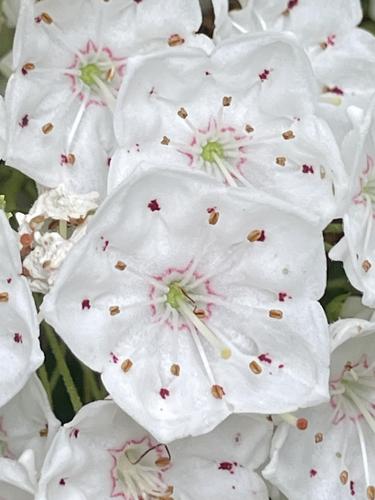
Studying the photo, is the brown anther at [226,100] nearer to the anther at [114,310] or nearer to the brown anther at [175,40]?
the brown anther at [175,40]

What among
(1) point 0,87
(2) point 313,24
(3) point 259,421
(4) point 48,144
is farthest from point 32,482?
(2) point 313,24

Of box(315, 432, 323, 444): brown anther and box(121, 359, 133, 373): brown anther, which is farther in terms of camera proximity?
box(315, 432, 323, 444): brown anther

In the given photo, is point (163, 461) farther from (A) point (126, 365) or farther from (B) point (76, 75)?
(B) point (76, 75)

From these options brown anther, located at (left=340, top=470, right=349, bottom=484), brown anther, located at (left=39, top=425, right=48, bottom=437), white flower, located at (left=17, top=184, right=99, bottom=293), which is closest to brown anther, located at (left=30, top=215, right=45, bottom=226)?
white flower, located at (left=17, top=184, right=99, bottom=293)

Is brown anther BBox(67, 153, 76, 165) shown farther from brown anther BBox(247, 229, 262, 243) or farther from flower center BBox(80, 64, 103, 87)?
brown anther BBox(247, 229, 262, 243)

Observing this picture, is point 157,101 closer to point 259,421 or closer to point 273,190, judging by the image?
point 273,190

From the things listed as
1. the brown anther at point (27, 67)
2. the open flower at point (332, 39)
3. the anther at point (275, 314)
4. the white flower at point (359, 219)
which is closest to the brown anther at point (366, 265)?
the white flower at point (359, 219)

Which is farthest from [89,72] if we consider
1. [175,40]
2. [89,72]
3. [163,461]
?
[163,461]
